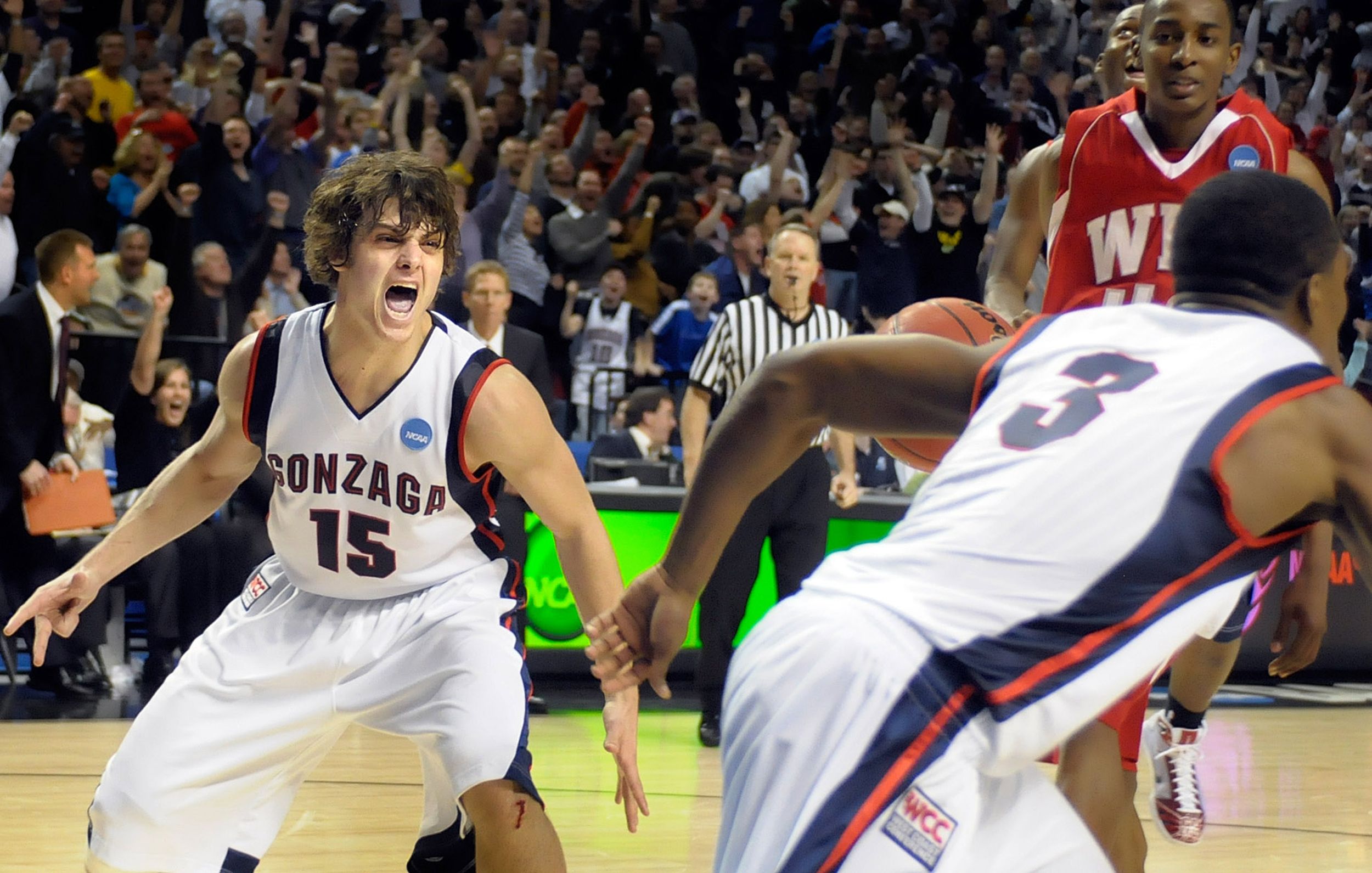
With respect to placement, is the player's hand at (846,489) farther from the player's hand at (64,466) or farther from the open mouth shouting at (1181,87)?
the open mouth shouting at (1181,87)

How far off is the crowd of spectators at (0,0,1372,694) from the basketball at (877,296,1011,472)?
4.10 metres

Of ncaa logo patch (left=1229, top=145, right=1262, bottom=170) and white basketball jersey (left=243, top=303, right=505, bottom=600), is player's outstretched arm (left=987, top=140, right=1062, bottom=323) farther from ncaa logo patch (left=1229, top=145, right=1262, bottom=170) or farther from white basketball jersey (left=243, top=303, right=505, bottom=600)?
white basketball jersey (left=243, top=303, right=505, bottom=600)

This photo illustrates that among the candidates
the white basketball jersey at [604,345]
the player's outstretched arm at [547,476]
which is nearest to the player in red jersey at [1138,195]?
the player's outstretched arm at [547,476]

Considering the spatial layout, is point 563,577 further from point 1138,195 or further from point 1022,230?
point 1138,195

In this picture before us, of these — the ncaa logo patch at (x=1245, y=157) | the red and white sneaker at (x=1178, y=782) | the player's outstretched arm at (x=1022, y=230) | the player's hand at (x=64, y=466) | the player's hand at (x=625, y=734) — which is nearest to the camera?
the player's hand at (x=625, y=734)

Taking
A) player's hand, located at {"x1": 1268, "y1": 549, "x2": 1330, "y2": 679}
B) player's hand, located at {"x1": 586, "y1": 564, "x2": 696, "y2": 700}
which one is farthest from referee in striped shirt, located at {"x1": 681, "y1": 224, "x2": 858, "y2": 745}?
player's hand, located at {"x1": 586, "y1": 564, "x2": 696, "y2": 700}

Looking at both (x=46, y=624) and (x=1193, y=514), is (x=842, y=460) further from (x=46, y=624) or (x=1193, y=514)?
(x=1193, y=514)

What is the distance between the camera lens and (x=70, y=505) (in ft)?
24.3

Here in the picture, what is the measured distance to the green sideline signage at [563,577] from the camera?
8023 millimetres

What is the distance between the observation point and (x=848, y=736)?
198 cm

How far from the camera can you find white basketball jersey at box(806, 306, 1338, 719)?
6.61 ft

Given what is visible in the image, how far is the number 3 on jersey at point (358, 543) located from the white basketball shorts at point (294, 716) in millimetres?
84

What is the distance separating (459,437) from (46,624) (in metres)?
0.98

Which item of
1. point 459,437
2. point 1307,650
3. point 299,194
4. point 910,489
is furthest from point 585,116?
point 1307,650
